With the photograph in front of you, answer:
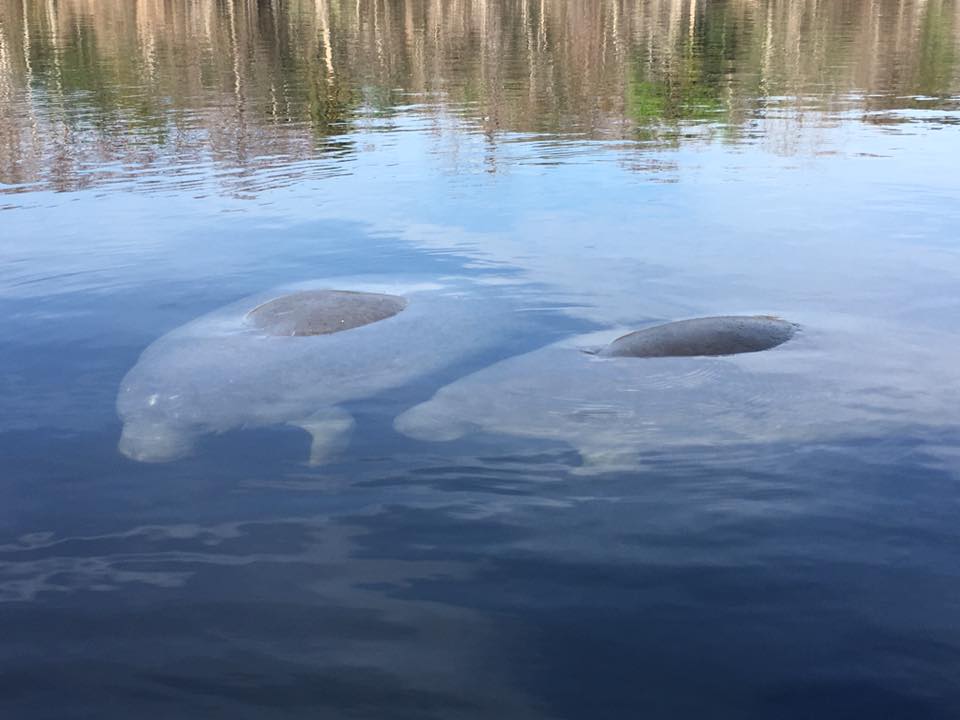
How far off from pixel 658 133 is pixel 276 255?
13.1 m

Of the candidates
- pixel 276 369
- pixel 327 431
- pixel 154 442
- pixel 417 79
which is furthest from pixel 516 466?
pixel 417 79

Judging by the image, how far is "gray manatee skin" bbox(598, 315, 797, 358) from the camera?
8828 mm

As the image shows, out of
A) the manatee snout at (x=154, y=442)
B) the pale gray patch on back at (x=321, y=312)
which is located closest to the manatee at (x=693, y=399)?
the manatee snout at (x=154, y=442)

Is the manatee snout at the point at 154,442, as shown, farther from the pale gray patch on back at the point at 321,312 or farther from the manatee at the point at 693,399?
the pale gray patch on back at the point at 321,312

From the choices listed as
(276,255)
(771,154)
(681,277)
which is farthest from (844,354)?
(771,154)

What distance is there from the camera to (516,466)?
7.12m

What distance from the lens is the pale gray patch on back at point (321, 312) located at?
31.9 ft

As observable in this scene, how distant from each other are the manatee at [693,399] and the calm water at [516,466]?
0.13ft

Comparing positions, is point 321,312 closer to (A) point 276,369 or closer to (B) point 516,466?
(A) point 276,369

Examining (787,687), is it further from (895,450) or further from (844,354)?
(844,354)

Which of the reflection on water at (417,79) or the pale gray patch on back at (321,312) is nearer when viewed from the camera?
the pale gray patch on back at (321,312)

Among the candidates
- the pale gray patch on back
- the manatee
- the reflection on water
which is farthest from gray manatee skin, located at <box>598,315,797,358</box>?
the reflection on water

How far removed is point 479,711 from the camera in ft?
15.3

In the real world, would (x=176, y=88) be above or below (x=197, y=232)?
above
